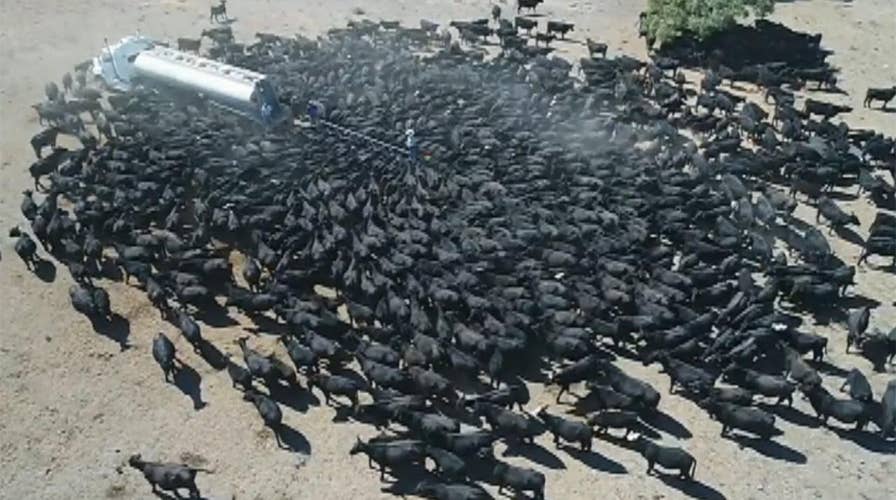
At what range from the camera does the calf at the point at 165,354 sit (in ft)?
72.2

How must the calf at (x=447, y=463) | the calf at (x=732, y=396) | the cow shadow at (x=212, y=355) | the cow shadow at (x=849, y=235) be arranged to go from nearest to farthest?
the calf at (x=447, y=463), the calf at (x=732, y=396), the cow shadow at (x=212, y=355), the cow shadow at (x=849, y=235)

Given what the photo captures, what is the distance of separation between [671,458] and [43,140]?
21146mm

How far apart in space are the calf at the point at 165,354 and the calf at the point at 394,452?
17.2 feet

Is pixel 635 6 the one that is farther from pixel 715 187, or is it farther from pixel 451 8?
pixel 715 187

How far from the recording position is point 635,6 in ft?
142

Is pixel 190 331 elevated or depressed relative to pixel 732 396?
depressed

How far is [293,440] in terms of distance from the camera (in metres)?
20.5

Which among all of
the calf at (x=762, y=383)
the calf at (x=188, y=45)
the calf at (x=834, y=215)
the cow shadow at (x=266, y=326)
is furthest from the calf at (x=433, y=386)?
the calf at (x=188, y=45)

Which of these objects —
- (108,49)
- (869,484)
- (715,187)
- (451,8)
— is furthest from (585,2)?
(869,484)

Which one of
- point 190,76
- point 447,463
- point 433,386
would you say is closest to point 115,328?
point 433,386

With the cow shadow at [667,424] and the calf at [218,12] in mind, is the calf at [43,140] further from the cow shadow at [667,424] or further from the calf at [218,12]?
the cow shadow at [667,424]

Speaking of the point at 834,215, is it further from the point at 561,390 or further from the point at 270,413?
the point at 270,413

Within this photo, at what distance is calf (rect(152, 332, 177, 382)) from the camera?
22.0m

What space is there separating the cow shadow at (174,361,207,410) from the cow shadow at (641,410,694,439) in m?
9.38
